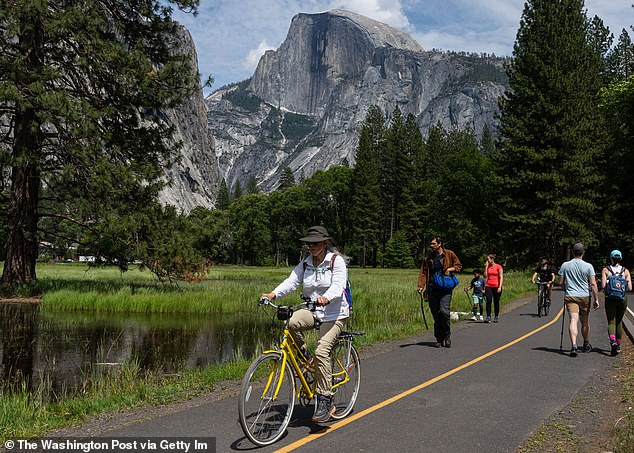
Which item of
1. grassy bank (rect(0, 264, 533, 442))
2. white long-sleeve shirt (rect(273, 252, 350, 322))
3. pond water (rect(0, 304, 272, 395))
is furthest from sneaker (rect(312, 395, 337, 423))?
pond water (rect(0, 304, 272, 395))

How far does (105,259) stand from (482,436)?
19845 millimetres

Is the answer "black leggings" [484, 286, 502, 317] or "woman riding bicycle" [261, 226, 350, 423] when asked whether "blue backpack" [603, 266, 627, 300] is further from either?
"woman riding bicycle" [261, 226, 350, 423]

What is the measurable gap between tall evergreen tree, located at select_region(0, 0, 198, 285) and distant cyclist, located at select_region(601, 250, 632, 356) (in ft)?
54.5

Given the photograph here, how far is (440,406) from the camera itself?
6918 mm

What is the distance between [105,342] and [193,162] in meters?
167

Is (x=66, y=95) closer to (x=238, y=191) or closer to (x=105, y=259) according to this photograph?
(x=105, y=259)

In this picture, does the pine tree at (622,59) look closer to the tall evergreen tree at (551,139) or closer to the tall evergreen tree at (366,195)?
the tall evergreen tree at (551,139)

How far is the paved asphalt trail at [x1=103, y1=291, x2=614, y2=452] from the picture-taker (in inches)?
220

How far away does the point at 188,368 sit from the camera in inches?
416

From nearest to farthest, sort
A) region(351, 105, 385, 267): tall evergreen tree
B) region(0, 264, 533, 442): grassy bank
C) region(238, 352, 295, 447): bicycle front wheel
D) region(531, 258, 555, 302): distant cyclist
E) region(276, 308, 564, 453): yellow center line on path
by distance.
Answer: region(238, 352, 295, 447): bicycle front wheel < region(276, 308, 564, 453): yellow center line on path < region(0, 264, 533, 442): grassy bank < region(531, 258, 555, 302): distant cyclist < region(351, 105, 385, 267): tall evergreen tree

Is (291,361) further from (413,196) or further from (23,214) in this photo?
(413,196)

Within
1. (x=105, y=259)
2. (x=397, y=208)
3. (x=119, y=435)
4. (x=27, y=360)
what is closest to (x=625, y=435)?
(x=119, y=435)

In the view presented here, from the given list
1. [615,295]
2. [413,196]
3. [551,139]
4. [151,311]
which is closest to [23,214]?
[151,311]

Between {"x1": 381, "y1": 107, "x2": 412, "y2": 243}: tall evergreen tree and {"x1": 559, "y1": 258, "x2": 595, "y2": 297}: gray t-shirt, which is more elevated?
{"x1": 381, "y1": 107, "x2": 412, "y2": 243}: tall evergreen tree
